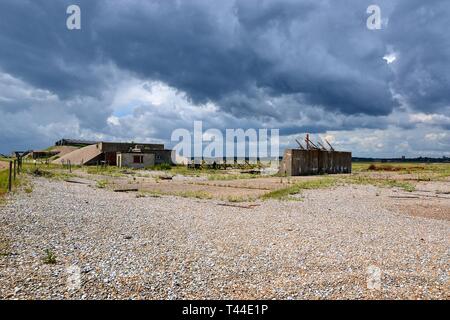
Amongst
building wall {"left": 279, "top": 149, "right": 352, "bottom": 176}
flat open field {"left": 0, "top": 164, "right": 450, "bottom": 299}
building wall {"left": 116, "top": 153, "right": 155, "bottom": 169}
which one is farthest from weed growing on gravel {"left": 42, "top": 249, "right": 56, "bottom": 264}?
building wall {"left": 116, "top": 153, "right": 155, "bottom": 169}

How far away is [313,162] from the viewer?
44.5 metres

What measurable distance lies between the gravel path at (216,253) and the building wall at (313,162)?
26.3 meters

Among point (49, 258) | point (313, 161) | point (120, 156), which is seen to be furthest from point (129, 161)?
point (49, 258)

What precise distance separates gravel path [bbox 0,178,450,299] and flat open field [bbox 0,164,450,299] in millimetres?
27

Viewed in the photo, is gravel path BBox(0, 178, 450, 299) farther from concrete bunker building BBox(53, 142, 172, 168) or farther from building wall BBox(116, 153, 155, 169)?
concrete bunker building BBox(53, 142, 172, 168)

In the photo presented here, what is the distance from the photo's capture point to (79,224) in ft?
38.3

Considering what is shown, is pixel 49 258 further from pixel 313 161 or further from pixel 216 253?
pixel 313 161

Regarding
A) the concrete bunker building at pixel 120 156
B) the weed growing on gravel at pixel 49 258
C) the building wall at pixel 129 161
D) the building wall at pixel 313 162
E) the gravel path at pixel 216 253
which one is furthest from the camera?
the concrete bunker building at pixel 120 156

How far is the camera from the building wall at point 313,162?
41.7m

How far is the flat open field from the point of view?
6586 millimetres

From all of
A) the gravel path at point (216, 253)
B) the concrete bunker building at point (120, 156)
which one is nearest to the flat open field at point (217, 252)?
the gravel path at point (216, 253)

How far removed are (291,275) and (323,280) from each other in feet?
2.10

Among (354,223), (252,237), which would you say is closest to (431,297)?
(252,237)

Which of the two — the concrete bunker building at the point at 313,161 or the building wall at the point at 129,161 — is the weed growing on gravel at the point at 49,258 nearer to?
the concrete bunker building at the point at 313,161
